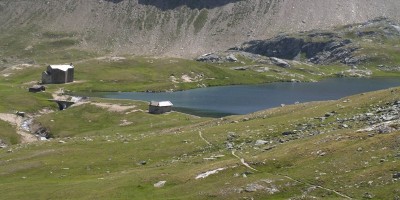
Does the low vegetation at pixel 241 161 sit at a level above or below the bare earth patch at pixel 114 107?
above

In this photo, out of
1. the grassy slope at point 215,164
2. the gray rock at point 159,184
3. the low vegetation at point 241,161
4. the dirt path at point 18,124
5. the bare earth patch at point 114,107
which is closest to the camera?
the low vegetation at point 241,161

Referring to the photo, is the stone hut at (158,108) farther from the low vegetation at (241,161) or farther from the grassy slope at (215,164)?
the grassy slope at (215,164)

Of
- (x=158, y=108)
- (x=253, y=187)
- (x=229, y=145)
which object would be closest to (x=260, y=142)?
(x=229, y=145)

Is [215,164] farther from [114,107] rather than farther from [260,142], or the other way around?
[114,107]

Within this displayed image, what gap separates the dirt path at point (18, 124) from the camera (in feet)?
383

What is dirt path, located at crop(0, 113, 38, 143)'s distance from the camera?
383ft

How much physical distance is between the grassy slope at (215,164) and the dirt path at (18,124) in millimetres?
28058

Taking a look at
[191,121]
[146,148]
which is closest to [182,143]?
[146,148]

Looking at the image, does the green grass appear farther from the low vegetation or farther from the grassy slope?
the low vegetation

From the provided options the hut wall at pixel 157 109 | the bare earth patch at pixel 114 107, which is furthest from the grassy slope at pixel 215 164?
the bare earth patch at pixel 114 107

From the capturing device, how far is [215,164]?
5684 centimetres

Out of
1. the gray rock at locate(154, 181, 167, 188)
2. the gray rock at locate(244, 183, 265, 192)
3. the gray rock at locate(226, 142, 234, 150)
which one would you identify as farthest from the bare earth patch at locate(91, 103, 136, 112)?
the gray rock at locate(244, 183, 265, 192)

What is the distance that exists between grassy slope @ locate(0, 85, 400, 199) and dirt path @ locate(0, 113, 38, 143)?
28058 mm

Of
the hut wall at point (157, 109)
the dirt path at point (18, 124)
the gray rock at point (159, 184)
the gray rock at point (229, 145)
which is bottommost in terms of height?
the dirt path at point (18, 124)
